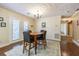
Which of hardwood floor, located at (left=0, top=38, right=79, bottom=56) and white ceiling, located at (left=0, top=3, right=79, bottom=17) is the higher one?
white ceiling, located at (left=0, top=3, right=79, bottom=17)

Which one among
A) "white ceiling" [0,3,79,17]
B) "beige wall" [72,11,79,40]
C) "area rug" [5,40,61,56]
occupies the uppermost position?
"white ceiling" [0,3,79,17]

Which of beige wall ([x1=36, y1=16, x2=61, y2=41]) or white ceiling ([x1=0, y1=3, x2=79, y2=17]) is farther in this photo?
beige wall ([x1=36, y1=16, x2=61, y2=41])

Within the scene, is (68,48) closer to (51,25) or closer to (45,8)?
(51,25)

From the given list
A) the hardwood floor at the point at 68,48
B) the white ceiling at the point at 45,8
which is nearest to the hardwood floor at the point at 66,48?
the hardwood floor at the point at 68,48

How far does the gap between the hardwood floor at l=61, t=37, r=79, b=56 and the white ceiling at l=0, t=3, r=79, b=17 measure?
64 cm

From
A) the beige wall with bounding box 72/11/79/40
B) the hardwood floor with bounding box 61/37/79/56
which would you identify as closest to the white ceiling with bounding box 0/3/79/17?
the beige wall with bounding box 72/11/79/40

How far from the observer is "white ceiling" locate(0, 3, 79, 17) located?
246 cm

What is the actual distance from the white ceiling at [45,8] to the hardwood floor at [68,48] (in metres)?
0.64

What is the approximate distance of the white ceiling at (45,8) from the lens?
96.7 inches

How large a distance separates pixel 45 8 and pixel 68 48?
41.3 inches

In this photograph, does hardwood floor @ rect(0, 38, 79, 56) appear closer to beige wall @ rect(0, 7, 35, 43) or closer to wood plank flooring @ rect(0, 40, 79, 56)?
wood plank flooring @ rect(0, 40, 79, 56)

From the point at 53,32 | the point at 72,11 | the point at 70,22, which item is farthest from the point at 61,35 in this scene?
the point at 72,11

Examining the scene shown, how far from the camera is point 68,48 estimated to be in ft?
8.44

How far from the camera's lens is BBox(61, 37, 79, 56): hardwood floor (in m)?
2.48
